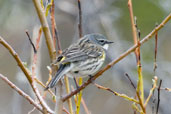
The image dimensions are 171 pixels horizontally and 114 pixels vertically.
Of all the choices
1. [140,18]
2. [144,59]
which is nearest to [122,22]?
[140,18]

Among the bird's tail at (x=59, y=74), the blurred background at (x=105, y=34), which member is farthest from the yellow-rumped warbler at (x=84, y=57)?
the blurred background at (x=105, y=34)

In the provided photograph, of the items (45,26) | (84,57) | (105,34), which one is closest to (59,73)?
(45,26)

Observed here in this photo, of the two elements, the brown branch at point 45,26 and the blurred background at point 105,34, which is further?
the blurred background at point 105,34

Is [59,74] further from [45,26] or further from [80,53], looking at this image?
[80,53]

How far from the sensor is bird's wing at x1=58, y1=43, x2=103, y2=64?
377 centimetres

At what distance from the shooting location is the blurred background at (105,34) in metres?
6.50

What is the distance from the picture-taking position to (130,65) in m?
7.23

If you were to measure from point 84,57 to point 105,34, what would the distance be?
422 cm

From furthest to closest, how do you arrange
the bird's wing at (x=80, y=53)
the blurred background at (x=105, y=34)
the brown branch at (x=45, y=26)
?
the blurred background at (x=105, y=34), the bird's wing at (x=80, y=53), the brown branch at (x=45, y=26)

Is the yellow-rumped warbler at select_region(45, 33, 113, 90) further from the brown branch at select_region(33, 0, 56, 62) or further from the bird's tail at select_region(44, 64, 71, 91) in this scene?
the brown branch at select_region(33, 0, 56, 62)

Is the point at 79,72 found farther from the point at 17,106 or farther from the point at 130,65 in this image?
the point at 130,65

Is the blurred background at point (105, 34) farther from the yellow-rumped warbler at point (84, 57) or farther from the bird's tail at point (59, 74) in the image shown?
the bird's tail at point (59, 74)

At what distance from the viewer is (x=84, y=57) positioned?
4.13 metres

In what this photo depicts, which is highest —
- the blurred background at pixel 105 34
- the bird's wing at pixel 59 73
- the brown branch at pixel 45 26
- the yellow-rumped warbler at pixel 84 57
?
the brown branch at pixel 45 26
